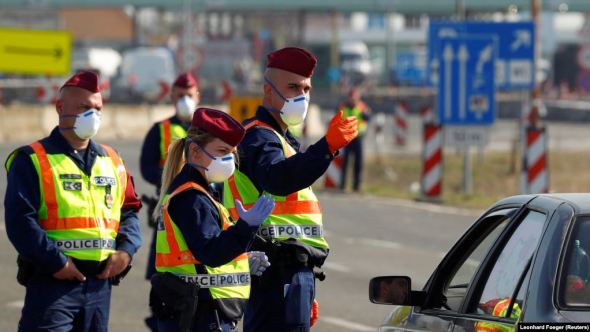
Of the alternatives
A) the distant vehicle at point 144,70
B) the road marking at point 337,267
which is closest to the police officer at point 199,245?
the road marking at point 337,267

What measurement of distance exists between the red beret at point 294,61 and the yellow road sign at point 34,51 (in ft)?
71.3

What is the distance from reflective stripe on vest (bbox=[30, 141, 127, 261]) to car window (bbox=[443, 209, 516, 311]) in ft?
5.72

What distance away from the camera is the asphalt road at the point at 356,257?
1166cm

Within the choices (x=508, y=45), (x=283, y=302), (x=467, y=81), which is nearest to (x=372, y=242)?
(x=467, y=81)

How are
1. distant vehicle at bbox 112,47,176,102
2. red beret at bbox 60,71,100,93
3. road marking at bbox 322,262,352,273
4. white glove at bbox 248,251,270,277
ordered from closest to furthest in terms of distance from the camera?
white glove at bbox 248,251,270,277 → red beret at bbox 60,71,100,93 → road marking at bbox 322,262,352,273 → distant vehicle at bbox 112,47,176,102

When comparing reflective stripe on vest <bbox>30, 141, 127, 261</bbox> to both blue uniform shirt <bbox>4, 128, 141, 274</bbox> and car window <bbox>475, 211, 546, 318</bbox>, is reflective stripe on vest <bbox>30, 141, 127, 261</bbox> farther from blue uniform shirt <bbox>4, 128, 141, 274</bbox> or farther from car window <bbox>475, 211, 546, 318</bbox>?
car window <bbox>475, 211, 546, 318</bbox>

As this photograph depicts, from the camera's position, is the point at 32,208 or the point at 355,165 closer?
the point at 32,208

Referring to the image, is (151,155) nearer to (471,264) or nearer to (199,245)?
(199,245)

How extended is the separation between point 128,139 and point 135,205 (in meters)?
30.0

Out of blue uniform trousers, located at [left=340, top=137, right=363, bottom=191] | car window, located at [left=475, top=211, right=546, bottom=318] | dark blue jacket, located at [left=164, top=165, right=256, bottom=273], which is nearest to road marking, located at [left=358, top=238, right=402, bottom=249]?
blue uniform trousers, located at [left=340, top=137, right=363, bottom=191]

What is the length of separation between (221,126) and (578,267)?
1.95 meters

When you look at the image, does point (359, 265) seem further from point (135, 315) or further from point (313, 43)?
point (313, 43)

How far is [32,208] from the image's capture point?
675cm

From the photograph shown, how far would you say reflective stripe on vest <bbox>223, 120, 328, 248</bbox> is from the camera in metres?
6.82
